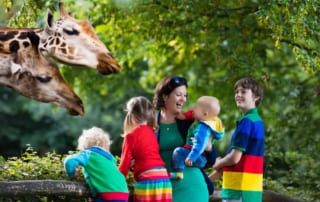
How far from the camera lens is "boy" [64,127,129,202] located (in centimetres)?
603

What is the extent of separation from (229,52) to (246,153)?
216 inches

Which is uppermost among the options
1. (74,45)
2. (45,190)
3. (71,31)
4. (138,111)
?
(71,31)

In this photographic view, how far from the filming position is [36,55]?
21.5ft

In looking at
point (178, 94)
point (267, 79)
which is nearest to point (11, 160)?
point (178, 94)

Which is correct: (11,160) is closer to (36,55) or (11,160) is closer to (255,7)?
(36,55)

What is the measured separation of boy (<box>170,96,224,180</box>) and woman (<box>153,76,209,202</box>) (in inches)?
2.7

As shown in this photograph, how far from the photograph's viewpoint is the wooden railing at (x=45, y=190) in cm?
597

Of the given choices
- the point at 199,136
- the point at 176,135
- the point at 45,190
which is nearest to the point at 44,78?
the point at 45,190

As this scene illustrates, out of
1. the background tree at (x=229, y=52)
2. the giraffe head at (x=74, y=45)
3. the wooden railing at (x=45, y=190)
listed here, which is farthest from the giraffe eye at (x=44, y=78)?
the background tree at (x=229, y=52)

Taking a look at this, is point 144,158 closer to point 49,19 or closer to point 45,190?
point 45,190

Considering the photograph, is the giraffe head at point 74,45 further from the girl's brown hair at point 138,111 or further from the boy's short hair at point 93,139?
the boy's short hair at point 93,139

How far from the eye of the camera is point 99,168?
6.05 m

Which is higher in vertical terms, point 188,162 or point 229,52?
point 229,52

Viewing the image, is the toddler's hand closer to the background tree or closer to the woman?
the woman
